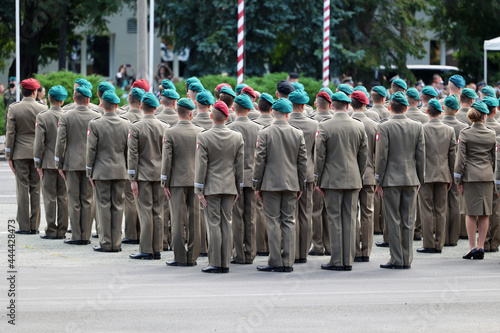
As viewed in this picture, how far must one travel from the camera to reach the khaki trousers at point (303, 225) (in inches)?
498

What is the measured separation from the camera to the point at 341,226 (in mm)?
12156

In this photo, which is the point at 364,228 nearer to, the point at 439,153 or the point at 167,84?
the point at 439,153

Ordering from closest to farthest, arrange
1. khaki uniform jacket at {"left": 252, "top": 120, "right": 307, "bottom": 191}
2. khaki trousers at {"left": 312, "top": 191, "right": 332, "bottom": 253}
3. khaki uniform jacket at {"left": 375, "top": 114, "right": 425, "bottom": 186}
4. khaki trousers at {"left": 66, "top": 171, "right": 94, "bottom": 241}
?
khaki uniform jacket at {"left": 252, "top": 120, "right": 307, "bottom": 191} < khaki uniform jacket at {"left": 375, "top": 114, "right": 425, "bottom": 186} < khaki trousers at {"left": 312, "top": 191, "right": 332, "bottom": 253} < khaki trousers at {"left": 66, "top": 171, "right": 94, "bottom": 241}

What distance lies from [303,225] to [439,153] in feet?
7.72

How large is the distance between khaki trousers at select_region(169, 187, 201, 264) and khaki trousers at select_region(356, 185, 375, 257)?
2077 mm

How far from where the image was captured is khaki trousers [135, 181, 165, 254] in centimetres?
1295

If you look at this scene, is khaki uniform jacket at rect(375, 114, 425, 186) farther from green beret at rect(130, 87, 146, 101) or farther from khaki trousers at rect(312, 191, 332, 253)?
green beret at rect(130, 87, 146, 101)

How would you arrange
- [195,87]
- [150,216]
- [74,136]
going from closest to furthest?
[150,216], [195,87], [74,136]

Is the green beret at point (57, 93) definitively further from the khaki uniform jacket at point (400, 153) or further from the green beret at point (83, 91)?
the khaki uniform jacket at point (400, 153)

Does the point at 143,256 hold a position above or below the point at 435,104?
below

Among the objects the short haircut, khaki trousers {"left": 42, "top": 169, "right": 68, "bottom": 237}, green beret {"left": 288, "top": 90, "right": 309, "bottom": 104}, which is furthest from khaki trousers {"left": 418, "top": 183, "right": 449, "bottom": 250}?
khaki trousers {"left": 42, "top": 169, "right": 68, "bottom": 237}

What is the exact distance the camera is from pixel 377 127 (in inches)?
499

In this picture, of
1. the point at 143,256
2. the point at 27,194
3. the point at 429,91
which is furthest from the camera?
the point at 27,194

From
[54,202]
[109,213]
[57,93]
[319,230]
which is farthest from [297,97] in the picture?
[54,202]
